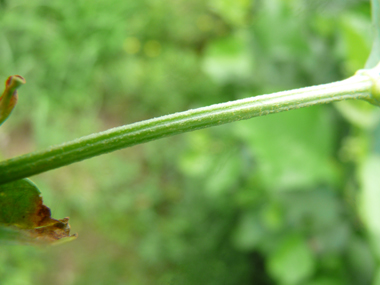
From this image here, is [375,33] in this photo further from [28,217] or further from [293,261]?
[293,261]

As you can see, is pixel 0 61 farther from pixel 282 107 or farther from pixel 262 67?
pixel 282 107

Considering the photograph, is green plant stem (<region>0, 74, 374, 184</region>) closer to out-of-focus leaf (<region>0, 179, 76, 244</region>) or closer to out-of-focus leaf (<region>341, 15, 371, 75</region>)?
out-of-focus leaf (<region>0, 179, 76, 244</region>)

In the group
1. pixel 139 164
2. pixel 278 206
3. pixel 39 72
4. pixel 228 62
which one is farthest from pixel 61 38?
pixel 278 206

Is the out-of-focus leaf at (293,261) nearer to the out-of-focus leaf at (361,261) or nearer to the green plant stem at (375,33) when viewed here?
the out-of-focus leaf at (361,261)

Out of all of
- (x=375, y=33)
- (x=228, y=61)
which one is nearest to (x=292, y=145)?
(x=228, y=61)

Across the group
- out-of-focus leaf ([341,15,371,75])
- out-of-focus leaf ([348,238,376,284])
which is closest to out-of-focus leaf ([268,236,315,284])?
out-of-focus leaf ([348,238,376,284])

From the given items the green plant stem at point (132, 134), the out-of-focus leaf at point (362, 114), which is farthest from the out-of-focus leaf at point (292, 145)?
the green plant stem at point (132, 134)

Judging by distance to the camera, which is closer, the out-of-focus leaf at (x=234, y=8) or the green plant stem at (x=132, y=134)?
the green plant stem at (x=132, y=134)

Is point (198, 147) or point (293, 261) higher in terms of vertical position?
point (198, 147)
